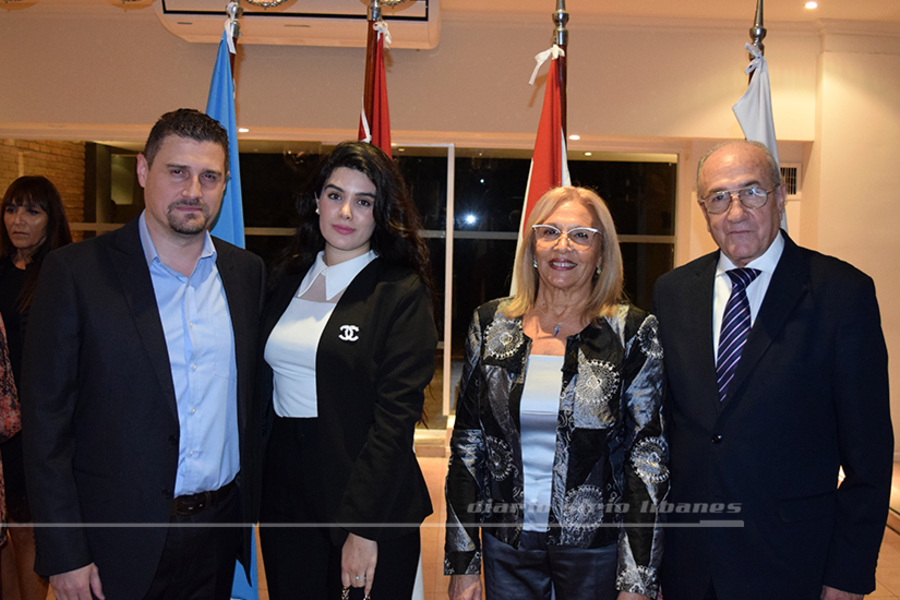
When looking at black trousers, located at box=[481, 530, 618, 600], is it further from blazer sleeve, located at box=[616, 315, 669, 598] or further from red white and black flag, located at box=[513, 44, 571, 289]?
red white and black flag, located at box=[513, 44, 571, 289]

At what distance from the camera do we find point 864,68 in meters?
4.90

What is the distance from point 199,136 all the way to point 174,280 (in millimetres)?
417

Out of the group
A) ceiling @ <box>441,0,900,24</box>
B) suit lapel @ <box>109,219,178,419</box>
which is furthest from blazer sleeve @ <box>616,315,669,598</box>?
ceiling @ <box>441,0,900,24</box>

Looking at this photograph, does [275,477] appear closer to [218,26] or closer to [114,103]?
[218,26]

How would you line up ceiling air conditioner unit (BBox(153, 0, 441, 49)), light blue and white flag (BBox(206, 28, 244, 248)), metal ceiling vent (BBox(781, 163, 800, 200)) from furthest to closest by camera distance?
metal ceiling vent (BBox(781, 163, 800, 200))
ceiling air conditioner unit (BBox(153, 0, 441, 49))
light blue and white flag (BBox(206, 28, 244, 248))

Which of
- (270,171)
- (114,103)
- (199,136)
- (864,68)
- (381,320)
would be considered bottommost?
(381,320)

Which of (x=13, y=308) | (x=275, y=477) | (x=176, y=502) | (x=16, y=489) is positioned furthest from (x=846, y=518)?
(x=13, y=308)

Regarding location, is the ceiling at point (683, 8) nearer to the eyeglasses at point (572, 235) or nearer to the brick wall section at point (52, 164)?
the brick wall section at point (52, 164)

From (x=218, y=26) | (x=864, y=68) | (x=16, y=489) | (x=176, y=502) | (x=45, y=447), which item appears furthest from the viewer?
(x=864, y=68)

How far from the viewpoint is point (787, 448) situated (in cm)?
171

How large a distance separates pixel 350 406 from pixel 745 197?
4.10 feet

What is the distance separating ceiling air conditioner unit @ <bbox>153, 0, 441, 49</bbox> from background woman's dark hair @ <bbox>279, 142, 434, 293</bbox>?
2779 mm

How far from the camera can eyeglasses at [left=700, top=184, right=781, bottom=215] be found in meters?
1.86

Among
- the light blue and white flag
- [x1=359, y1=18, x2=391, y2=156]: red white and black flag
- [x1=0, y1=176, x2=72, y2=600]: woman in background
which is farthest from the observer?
[x1=359, y1=18, x2=391, y2=156]: red white and black flag
